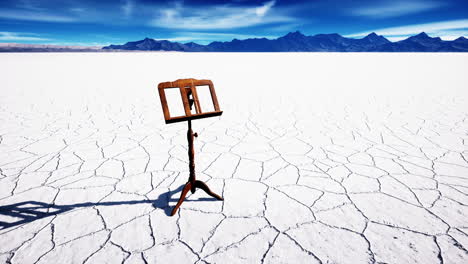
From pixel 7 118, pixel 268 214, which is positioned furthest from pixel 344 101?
pixel 7 118

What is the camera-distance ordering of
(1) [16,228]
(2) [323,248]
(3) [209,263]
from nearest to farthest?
1. (3) [209,263]
2. (2) [323,248]
3. (1) [16,228]

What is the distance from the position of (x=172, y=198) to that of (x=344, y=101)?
20.3 ft

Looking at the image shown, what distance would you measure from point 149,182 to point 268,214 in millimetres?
1370

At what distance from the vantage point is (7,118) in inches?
198

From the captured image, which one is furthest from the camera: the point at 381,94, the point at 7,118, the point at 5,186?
the point at 381,94

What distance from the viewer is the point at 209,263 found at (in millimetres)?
1645

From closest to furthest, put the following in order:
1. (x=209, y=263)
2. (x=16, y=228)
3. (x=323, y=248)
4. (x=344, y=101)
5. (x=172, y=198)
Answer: (x=209, y=263), (x=323, y=248), (x=16, y=228), (x=172, y=198), (x=344, y=101)

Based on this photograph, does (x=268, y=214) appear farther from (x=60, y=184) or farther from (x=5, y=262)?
(x=60, y=184)

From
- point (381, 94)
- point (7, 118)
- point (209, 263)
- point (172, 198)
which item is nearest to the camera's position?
point (209, 263)

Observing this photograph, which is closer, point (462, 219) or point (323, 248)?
point (323, 248)

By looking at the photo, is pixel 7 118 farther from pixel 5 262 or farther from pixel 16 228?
pixel 5 262

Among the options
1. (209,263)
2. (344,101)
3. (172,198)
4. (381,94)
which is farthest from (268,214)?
(381,94)

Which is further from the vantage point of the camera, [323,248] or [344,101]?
[344,101]

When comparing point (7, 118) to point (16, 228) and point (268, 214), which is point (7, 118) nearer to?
point (16, 228)
